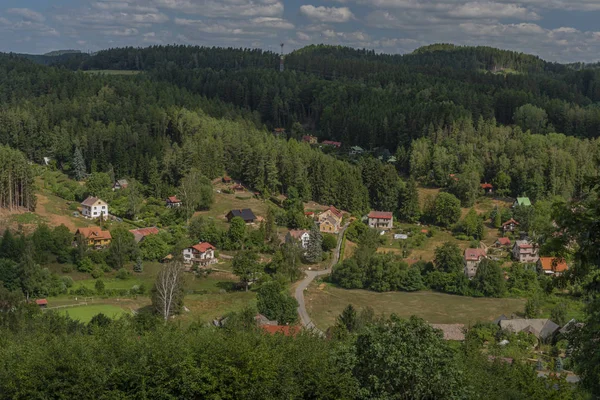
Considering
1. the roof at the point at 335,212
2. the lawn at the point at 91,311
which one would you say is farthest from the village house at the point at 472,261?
the lawn at the point at 91,311

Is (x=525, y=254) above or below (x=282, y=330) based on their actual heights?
below

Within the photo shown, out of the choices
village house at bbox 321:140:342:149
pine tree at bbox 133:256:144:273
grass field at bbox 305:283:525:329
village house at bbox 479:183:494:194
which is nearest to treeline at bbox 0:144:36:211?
pine tree at bbox 133:256:144:273

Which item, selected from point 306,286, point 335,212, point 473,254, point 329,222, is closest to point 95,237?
point 306,286

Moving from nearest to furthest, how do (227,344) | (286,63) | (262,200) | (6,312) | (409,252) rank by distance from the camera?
1. (227,344)
2. (6,312)
3. (409,252)
4. (262,200)
5. (286,63)

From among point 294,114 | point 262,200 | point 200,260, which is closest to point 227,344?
point 200,260

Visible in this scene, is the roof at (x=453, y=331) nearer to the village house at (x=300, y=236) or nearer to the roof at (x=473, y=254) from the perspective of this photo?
the roof at (x=473, y=254)

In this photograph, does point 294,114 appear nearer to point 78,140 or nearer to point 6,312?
point 78,140

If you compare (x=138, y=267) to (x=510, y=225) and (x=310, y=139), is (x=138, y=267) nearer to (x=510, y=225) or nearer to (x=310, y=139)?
(x=510, y=225)
